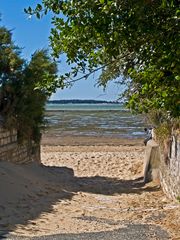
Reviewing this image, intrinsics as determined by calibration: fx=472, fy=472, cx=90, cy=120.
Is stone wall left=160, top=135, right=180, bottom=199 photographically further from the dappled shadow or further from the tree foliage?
the tree foliage

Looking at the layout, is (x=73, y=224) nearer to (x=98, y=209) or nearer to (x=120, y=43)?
(x=98, y=209)

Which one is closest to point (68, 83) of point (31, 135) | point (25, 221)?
point (25, 221)

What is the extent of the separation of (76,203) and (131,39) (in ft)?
19.6

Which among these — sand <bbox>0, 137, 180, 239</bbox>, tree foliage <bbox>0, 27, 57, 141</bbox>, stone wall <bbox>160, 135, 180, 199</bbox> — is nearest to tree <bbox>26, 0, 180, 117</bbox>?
sand <bbox>0, 137, 180, 239</bbox>

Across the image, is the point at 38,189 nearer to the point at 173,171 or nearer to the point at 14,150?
the point at 173,171

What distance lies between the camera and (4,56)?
43.5ft

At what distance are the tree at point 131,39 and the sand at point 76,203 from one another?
3015 millimetres

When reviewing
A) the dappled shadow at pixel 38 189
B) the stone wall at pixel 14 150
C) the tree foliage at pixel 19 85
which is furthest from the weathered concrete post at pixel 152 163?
the stone wall at pixel 14 150

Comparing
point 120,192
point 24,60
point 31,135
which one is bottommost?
point 120,192

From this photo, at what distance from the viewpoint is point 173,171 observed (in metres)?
8.94

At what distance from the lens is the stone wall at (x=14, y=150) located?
1213cm

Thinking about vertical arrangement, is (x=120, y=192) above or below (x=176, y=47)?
below

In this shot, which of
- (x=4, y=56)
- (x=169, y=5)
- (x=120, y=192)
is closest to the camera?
(x=169, y=5)

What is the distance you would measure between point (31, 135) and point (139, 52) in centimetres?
1118
